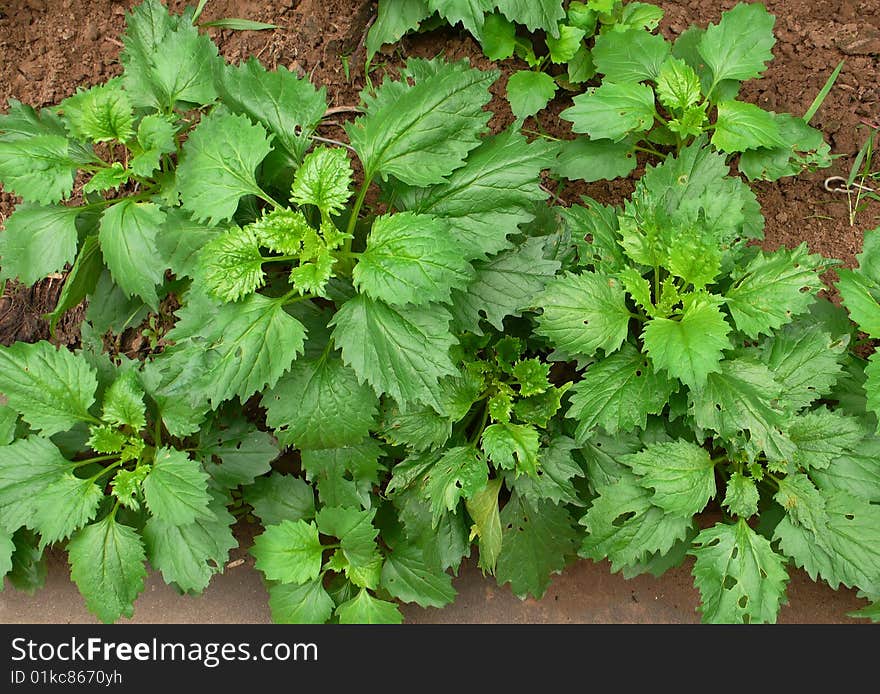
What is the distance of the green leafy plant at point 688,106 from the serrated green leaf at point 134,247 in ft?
4.98

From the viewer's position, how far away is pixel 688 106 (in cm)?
271

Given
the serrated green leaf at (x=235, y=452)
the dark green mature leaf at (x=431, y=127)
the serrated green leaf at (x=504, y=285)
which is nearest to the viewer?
the dark green mature leaf at (x=431, y=127)

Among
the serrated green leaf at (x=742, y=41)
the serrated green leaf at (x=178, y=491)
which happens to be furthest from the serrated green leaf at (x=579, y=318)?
the serrated green leaf at (x=178, y=491)

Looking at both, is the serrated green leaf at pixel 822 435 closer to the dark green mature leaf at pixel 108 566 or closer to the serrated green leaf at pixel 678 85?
the serrated green leaf at pixel 678 85

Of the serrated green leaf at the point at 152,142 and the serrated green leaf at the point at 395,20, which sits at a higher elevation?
the serrated green leaf at the point at 395,20

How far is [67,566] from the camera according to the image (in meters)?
3.08

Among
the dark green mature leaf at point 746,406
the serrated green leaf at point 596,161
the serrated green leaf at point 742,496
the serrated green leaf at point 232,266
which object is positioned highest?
the serrated green leaf at point 232,266

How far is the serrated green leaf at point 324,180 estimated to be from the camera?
7.22 ft

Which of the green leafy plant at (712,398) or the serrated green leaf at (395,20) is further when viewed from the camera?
the serrated green leaf at (395,20)

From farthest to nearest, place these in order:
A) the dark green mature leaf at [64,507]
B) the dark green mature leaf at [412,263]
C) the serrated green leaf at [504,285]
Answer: the dark green mature leaf at [64,507]
the serrated green leaf at [504,285]
the dark green mature leaf at [412,263]

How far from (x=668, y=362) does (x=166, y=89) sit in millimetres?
1933

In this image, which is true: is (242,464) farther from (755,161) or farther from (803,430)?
(755,161)

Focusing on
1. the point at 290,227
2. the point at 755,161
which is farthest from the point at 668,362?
the point at 290,227

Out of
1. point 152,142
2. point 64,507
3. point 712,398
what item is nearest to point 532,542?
point 712,398
